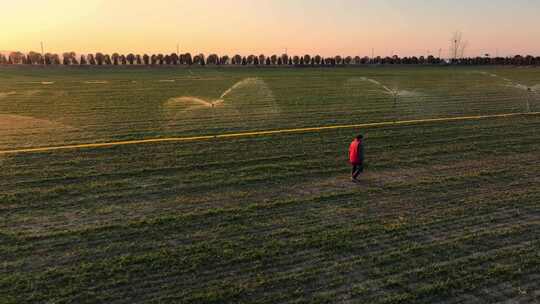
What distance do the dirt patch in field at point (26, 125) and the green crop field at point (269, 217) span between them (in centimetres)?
13

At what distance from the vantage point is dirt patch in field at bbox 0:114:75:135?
17.3 metres

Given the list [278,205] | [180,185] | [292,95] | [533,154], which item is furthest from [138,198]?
[292,95]

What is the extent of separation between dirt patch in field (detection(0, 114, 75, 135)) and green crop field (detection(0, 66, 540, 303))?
5.2 inches

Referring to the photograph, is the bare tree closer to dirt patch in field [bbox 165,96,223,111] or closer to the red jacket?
dirt patch in field [bbox 165,96,223,111]

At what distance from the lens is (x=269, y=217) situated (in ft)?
29.4

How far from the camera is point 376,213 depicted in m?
9.15

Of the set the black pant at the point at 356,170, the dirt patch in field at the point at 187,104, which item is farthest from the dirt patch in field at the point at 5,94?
the black pant at the point at 356,170

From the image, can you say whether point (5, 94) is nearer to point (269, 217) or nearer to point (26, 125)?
point (26, 125)

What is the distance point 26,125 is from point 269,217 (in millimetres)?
14508

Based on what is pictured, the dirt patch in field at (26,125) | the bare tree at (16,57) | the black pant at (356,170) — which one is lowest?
the black pant at (356,170)

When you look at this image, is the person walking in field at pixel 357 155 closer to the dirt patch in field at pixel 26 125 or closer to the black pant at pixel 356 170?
the black pant at pixel 356 170

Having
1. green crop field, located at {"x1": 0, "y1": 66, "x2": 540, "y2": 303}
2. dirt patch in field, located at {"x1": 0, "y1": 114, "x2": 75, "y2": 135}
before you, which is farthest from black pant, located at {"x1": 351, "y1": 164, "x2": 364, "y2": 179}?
dirt patch in field, located at {"x1": 0, "y1": 114, "x2": 75, "y2": 135}

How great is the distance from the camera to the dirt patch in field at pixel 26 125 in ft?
56.9

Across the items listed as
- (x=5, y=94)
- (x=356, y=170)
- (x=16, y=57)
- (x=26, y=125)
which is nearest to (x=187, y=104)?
(x=26, y=125)
